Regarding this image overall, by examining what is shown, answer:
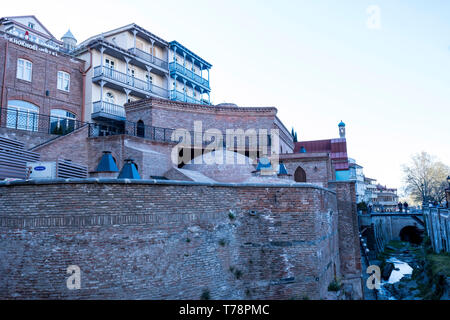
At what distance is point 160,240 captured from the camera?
8344 mm

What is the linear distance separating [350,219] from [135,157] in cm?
1260

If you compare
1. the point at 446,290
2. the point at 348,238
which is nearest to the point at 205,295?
the point at 348,238

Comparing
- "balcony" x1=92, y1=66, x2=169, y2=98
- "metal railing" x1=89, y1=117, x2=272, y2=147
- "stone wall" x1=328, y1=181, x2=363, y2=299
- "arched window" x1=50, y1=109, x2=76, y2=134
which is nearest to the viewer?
"stone wall" x1=328, y1=181, x2=363, y2=299

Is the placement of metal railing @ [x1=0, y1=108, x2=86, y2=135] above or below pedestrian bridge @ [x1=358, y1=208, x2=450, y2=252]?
above

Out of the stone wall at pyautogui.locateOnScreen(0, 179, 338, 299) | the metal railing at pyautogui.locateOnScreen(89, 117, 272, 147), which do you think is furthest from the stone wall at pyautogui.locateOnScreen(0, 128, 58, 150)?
the stone wall at pyautogui.locateOnScreen(0, 179, 338, 299)

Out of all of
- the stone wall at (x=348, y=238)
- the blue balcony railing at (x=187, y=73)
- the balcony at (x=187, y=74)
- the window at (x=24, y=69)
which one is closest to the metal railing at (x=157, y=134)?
the window at (x=24, y=69)

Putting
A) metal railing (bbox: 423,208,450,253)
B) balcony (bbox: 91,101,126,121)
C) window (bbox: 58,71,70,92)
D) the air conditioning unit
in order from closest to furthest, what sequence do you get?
the air conditioning unit, window (bbox: 58,71,70,92), balcony (bbox: 91,101,126,121), metal railing (bbox: 423,208,450,253)

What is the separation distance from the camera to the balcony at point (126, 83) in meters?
24.0

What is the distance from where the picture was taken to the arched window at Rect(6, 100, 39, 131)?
60.0ft

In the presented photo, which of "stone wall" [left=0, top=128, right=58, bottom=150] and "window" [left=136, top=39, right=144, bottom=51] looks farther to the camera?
"window" [left=136, top=39, right=144, bottom=51]

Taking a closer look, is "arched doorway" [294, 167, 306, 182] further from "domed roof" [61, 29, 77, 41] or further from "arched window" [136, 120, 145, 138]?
"domed roof" [61, 29, 77, 41]

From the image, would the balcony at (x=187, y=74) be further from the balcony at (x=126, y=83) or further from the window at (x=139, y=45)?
the window at (x=139, y=45)

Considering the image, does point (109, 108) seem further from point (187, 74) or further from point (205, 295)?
point (205, 295)

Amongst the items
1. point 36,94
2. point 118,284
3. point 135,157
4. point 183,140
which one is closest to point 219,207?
point 118,284
